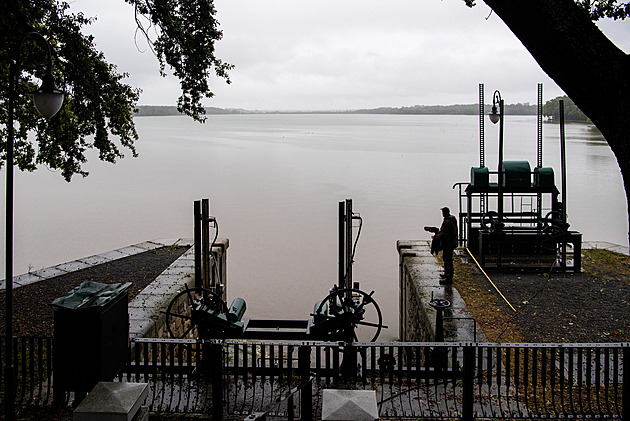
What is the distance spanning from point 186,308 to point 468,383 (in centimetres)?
727

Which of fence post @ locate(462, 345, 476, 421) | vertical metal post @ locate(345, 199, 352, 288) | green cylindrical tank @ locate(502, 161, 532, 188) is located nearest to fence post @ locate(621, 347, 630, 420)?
fence post @ locate(462, 345, 476, 421)

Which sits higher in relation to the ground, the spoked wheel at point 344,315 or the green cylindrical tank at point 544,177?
the green cylindrical tank at point 544,177

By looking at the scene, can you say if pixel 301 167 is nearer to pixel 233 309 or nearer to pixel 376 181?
pixel 376 181

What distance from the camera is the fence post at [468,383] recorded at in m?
6.05

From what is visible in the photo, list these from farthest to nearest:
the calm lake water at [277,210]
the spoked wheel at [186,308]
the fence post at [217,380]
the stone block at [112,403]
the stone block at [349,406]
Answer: the calm lake water at [277,210] → the spoked wheel at [186,308] → the fence post at [217,380] → the stone block at [112,403] → the stone block at [349,406]

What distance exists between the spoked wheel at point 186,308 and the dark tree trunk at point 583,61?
202 inches

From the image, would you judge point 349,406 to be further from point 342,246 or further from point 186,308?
point 186,308

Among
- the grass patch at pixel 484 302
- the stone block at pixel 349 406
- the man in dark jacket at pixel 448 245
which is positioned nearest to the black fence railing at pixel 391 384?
the stone block at pixel 349 406

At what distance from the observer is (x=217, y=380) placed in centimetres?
651

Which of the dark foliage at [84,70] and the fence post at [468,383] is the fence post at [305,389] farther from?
the dark foliage at [84,70]

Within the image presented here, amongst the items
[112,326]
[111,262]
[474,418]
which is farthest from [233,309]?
[111,262]

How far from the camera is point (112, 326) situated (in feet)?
20.5

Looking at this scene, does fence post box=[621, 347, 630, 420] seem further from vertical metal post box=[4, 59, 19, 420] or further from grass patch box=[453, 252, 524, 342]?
vertical metal post box=[4, 59, 19, 420]

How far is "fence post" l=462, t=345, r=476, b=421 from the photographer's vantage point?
6.05m
